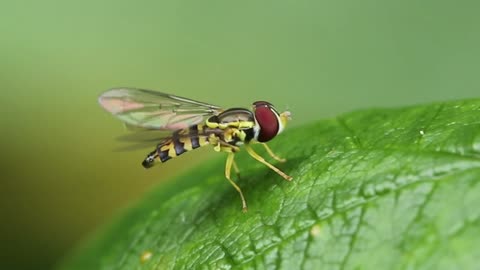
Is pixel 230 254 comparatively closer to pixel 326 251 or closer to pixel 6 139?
pixel 326 251

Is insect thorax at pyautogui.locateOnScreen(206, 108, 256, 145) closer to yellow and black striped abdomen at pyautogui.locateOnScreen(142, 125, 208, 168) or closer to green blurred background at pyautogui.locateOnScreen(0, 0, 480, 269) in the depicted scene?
yellow and black striped abdomen at pyautogui.locateOnScreen(142, 125, 208, 168)

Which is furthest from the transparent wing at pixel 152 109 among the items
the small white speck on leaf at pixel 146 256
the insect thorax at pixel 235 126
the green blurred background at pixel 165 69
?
the green blurred background at pixel 165 69

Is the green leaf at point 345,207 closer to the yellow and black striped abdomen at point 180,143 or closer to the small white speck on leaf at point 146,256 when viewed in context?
the small white speck on leaf at point 146,256

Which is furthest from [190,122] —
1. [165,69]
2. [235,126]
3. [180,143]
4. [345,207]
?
[165,69]

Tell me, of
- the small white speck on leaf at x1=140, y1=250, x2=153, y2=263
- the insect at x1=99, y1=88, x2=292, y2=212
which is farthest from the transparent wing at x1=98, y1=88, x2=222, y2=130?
the small white speck on leaf at x1=140, y1=250, x2=153, y2=263

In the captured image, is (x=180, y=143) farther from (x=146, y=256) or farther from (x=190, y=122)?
(x=146, y=256)

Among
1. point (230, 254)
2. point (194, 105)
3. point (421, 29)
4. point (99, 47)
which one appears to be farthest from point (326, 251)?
point (99, 47)

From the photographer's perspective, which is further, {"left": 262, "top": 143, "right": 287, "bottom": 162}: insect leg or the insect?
the insect
